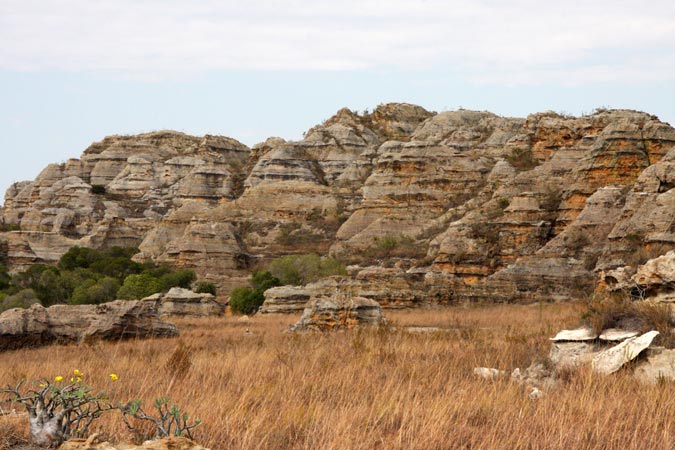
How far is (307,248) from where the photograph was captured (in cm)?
6625

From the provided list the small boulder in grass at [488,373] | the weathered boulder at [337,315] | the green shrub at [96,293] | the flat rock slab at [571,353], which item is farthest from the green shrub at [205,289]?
the small boulder in grass at [488,373]

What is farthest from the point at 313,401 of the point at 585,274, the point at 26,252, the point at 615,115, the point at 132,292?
the point at 26,252

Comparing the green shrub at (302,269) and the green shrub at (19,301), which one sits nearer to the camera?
the green shrub at (19,301)

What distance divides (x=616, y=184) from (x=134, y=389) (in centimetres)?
3646

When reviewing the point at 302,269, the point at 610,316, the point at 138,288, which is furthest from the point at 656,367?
the point at 302,269

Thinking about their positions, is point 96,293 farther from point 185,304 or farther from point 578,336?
point 578,336

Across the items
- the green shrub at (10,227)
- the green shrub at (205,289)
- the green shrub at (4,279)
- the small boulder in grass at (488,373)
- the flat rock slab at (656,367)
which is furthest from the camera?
the green shrub at (10,227)

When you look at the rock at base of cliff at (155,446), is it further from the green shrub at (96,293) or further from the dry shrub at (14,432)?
the green shrub at (96,293)

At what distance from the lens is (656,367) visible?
7980mm

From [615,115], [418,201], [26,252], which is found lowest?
[26,252]

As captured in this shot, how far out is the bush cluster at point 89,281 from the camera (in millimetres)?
39719

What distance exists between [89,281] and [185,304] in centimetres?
1663

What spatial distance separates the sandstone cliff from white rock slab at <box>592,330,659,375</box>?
7.63 metres

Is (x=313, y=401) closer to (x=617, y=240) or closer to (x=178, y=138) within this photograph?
(x=617, y=240)
